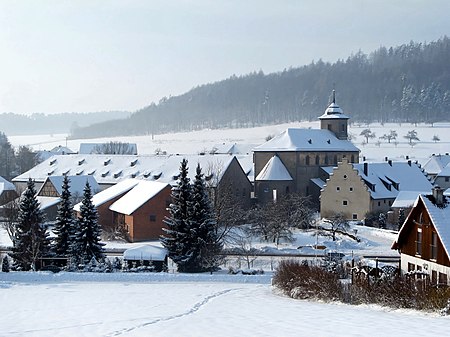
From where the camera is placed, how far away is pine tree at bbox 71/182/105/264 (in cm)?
3681

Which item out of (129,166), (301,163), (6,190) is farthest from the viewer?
(6,190)

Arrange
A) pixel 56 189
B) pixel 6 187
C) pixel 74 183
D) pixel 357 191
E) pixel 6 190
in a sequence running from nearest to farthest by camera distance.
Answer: pixel 357 191 < pixel 56 189 < pixel 74 183 < pixel 6 190 < pixel 6 187

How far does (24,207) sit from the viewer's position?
123 ft

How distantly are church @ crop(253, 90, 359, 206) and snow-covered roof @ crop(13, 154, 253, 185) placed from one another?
4731 mm

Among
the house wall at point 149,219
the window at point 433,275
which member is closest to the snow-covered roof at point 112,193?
the house wall at point 149,219

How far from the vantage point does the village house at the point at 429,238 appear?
25641mm

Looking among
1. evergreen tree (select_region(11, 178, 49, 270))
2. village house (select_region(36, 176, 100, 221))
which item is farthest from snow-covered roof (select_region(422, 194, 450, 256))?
village house (select_region(36, 176, 100, 221))

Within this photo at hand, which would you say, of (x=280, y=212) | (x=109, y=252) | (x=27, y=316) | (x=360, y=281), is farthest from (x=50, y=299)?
(x=280, y=212)

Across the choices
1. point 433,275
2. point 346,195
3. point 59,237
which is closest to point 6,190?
point 346,195

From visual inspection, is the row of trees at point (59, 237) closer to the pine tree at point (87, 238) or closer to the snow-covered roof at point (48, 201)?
the pine tree at point (87, 238)

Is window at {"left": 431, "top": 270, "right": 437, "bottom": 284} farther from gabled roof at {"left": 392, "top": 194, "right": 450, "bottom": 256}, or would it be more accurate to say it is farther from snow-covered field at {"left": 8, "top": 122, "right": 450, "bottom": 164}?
snow-covered field at {"left": 8, "top": 122, "right": 450, "bottom": 164}

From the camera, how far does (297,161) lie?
219 feet

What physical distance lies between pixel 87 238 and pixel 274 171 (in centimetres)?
3149

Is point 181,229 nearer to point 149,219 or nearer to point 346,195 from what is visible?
point 149,219
